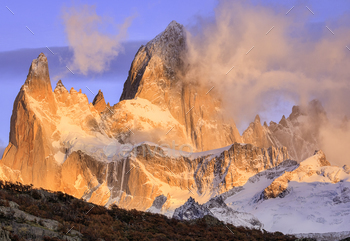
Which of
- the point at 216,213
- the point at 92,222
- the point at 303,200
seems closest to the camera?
the point at 92,222

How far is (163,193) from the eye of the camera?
611 feet

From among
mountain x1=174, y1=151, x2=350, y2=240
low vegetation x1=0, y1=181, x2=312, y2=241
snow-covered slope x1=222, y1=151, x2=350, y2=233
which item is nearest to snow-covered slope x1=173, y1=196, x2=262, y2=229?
mountain x1=174, y1=151, x2=350, y2=240

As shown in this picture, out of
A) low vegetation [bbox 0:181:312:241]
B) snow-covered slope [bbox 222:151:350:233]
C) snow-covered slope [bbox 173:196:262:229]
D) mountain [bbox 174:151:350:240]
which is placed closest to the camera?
low vegetation [bbox 0:181:312:241]

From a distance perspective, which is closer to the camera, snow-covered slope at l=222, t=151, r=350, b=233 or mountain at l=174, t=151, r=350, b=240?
mountain at l=174, t=151, r=350, b=240

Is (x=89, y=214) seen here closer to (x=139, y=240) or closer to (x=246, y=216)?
(x=139, y=240)

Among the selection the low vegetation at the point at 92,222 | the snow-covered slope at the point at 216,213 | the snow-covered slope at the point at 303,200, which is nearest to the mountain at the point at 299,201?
the snow-covered slope at the point at 303,200

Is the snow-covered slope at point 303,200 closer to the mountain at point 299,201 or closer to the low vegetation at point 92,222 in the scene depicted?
the mountain at point 299,201

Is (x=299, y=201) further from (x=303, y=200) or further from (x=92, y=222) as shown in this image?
(x=92, y=222)

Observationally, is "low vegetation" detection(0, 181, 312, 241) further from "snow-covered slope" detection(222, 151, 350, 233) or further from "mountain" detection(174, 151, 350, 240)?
"snow-covered slope" detection(222, 151, 350, 233)

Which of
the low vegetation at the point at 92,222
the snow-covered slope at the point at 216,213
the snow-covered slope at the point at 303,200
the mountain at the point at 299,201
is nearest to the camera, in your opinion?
the low vegetation at the point at 92,222

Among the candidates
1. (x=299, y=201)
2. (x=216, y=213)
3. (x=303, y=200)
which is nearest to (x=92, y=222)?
(x=216, y=213)

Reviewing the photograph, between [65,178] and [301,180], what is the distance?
8337cm

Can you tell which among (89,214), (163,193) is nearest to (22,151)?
(163,193)

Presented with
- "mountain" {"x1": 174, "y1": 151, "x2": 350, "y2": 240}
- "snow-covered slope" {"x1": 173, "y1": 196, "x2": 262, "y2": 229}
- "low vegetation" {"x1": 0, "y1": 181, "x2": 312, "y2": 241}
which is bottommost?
"low vegetation" {"x1": 0, "y1": 181, "x2": 312, "y2": 241}
